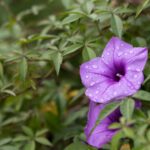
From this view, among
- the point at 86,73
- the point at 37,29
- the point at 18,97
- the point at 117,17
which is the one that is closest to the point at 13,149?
the point at 18,97

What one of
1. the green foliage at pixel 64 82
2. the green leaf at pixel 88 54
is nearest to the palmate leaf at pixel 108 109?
the green foliage at pixel 64 82

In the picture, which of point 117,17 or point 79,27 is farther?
point 79,27

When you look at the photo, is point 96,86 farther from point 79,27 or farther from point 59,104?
point 59,104

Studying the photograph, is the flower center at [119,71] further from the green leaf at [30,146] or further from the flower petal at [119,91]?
the green leaf at [30,146]

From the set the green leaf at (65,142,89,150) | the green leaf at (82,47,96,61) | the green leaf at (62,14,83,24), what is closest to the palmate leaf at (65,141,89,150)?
the green leaf at (65,142,89,150)

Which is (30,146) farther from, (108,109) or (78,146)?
(108,109)
